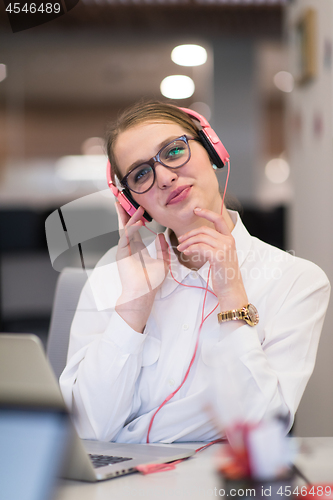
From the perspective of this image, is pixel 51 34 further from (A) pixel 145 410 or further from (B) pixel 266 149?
(B) pixel 266 149

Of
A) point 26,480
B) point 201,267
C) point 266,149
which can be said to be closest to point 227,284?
point 201,267

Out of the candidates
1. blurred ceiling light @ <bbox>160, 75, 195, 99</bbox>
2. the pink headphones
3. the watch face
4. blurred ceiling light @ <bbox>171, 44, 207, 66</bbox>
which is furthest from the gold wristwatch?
blurred ceiling light @ <bbox>171, 44, 207, 66</bbox>

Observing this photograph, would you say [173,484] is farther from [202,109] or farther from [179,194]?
[202,109]

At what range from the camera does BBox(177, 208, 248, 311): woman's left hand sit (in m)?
0.82

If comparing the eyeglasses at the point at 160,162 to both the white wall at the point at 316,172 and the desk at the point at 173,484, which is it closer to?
the white wall at the point at 316,172

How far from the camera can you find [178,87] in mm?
1102

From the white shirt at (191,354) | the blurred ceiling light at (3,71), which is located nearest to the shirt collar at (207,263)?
the white shirt at (191,354)

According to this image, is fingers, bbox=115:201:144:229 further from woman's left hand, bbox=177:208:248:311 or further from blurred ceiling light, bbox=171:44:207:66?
blurred ceiling light, bbox=171:44:207:66

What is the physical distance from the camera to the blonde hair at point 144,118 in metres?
0.91

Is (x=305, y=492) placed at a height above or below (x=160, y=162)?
below

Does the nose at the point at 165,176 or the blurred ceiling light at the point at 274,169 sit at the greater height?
the nose at the point at 165,176

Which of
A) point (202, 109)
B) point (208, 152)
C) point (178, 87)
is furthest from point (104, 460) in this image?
point (178, 87)

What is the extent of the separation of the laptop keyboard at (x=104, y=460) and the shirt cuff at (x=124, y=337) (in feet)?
0.78

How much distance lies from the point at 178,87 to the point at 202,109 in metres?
0.13
